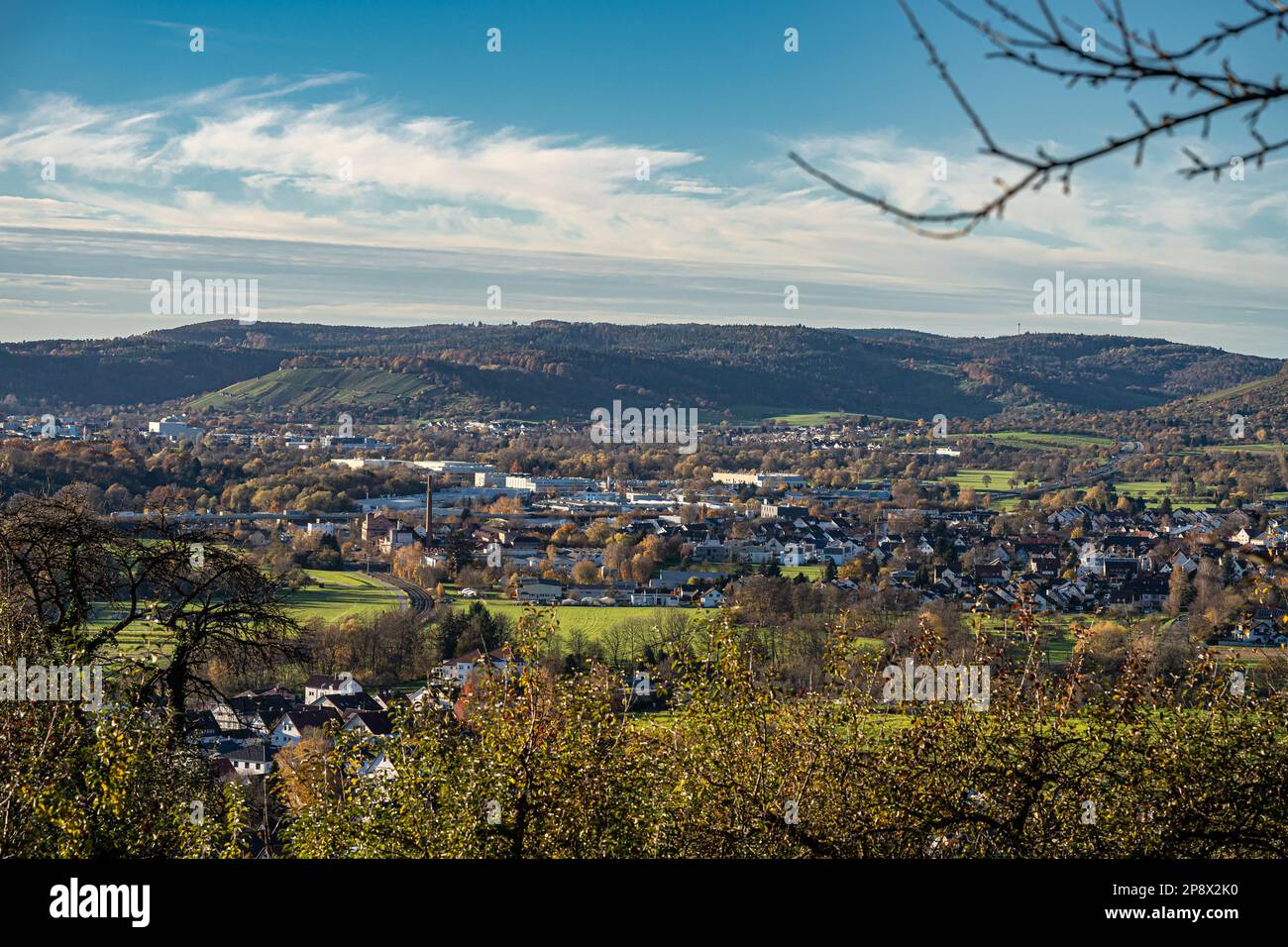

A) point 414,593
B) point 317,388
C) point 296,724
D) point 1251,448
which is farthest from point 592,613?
point 317,388

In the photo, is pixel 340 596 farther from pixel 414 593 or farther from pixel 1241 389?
Answer: pixel 1241 389

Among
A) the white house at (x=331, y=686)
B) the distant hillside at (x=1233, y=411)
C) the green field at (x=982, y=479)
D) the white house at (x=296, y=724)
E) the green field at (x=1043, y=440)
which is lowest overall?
the green field at (x=982, y=479)

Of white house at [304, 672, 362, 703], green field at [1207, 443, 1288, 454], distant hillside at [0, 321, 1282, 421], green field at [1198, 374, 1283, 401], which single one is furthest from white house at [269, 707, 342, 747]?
green field at [1198, 374, 1283, 401]

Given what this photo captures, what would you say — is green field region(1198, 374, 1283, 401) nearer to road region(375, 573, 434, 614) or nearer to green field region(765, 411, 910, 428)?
green field region(765, 411, 910, 428)

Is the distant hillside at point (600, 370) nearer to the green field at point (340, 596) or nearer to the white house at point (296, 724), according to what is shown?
the green field at point (340, 596)

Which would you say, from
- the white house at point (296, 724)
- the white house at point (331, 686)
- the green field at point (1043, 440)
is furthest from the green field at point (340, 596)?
the green field at point (1043, 440)
